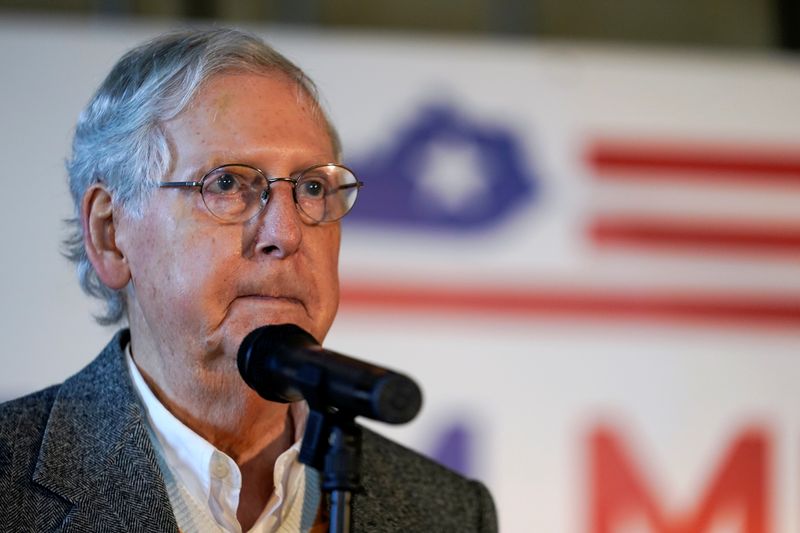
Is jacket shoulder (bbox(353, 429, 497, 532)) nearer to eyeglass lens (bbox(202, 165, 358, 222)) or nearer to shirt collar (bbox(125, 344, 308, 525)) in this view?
shirt collar (bbox(125, 344, 308, 525))

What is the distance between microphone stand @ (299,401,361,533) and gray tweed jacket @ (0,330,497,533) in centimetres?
39

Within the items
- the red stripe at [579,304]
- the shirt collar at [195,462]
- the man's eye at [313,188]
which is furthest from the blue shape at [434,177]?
the shirt collar at [195,462]

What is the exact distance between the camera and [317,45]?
308 centimetres

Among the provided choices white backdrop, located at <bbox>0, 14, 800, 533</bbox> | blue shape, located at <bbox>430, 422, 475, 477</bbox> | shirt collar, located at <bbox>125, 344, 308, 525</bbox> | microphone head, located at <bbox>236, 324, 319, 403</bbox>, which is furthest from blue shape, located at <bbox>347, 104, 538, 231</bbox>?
microphone head, located at <bbox>236, 324, 319, 403</bbox>

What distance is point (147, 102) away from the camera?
1.66m

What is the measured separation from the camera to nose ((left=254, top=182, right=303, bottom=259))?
1.58 metres

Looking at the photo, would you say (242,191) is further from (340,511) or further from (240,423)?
(340,511)

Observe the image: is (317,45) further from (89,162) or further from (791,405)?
(791,405)

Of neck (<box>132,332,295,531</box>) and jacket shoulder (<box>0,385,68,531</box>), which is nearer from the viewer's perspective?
jacket shoulder (<box>0,385,68,531</box>)

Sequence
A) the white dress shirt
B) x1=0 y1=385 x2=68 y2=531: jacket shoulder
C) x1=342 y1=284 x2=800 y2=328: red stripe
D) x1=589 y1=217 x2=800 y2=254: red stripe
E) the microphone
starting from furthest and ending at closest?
x1=589 y1=217 x2=800 y2=254: red stripe → x1=342 y1=284 x2=800 y2=328: red stripe → the white dress shirt → x1=0 y1=385 x2=68 y2=531: jacket shoulder → the microphone

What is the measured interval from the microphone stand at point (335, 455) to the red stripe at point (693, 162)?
2.09 meters

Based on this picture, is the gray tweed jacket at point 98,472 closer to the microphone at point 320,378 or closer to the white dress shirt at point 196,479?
the white dress shirt at point 196,479

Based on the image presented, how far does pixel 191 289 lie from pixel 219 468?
0.28m

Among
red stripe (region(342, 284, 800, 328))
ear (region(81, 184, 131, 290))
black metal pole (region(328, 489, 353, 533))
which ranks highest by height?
red stripe (region(342, 284, 800, 328))
